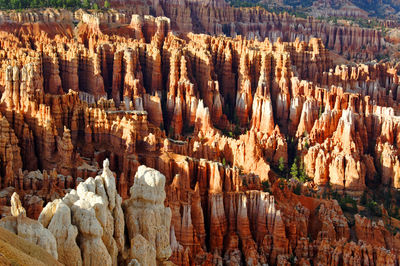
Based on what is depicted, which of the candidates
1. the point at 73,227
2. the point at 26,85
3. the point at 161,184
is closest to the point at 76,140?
the point at 26,85

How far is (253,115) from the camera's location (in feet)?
170

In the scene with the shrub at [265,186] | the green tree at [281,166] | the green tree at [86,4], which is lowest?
the green tree at [281,166]

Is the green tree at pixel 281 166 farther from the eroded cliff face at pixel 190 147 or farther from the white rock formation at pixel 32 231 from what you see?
the white rock formation at pixel 32 231

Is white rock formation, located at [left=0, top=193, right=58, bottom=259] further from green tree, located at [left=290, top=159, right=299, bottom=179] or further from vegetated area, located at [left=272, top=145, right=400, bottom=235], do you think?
green tree, located at [left=290, top=159, right=299, bottom=179]

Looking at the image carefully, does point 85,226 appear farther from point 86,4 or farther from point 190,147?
point 86,4

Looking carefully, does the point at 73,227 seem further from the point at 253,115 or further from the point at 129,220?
the point at 253,115

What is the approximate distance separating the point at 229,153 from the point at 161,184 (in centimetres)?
2341

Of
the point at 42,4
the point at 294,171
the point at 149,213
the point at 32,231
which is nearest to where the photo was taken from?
the point at 32,231

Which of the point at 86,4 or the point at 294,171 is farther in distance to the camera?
the point at 86,4

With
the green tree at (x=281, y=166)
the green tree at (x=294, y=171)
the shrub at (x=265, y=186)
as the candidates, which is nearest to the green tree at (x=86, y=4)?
the green tree at (x=281, y=166)

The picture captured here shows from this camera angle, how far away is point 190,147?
36.1m

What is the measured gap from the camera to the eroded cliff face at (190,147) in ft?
57.7

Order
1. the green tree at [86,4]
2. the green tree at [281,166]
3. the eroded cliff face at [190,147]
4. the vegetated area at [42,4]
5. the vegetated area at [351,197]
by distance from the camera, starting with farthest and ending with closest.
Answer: the green tree at [86,4] < the vegetated area at [42,4] < the green tree at [281,166] < the vegetated area at [351,197] < the eroded cliff face at [190,147]

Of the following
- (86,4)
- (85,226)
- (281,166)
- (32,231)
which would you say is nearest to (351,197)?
(281,166)
